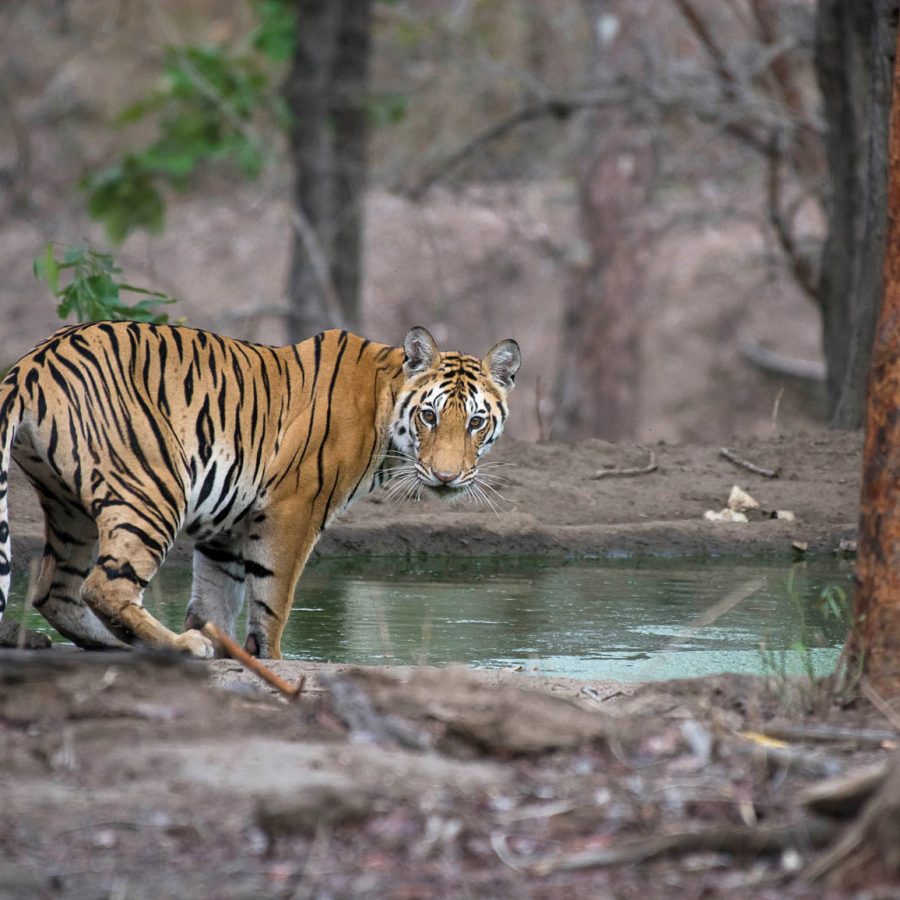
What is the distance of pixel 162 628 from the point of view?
19.1 feet

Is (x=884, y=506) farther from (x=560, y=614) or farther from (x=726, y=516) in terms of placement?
(x=726, y=516)

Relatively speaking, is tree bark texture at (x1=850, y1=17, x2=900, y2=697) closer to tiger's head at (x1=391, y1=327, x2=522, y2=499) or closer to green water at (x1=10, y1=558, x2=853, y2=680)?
green water at (x1=10, y1=558, x2=853, y2=680)

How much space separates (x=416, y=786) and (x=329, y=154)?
13.6 metres

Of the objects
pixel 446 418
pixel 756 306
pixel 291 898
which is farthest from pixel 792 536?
pixel 756 306

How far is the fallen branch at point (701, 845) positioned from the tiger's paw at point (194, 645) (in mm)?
2760

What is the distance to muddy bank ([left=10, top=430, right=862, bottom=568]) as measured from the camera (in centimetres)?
877

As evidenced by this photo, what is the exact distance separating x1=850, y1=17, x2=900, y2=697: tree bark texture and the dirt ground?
0.19 m

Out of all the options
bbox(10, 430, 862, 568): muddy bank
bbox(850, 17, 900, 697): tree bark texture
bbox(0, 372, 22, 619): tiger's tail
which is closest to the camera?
bbox(850, 17, 900, 697): tree bark texture

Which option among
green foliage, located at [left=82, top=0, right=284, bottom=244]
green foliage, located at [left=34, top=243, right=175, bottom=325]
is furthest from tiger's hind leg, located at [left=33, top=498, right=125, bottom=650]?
green foliage, located at [left=82, top=0, right=284, bottom=244]

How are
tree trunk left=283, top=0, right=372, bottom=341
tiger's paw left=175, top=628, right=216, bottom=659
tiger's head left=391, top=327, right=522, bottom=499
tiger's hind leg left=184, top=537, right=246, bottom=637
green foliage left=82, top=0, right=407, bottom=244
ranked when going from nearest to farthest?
1. tiger's paw left=175, top=628, right=216, bottom=659
2. tiger's head left=391, top=327, right=522, bottom=499
3. tiger's hind leg left=184, top=537, right=246, bottom=637
4. green foliage left=82, top=0, right=407, bottom=244
5. tree trunk left=283, top=0, right=372, bottom=341

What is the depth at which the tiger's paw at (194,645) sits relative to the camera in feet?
19.0

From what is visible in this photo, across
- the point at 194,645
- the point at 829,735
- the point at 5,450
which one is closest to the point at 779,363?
the point at 194,645

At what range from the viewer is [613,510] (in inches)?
366

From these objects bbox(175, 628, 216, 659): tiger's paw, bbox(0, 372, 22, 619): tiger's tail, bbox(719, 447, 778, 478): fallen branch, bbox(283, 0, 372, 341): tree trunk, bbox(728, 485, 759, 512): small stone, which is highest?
bbox(283, 0, 372, 341): tree trunk
